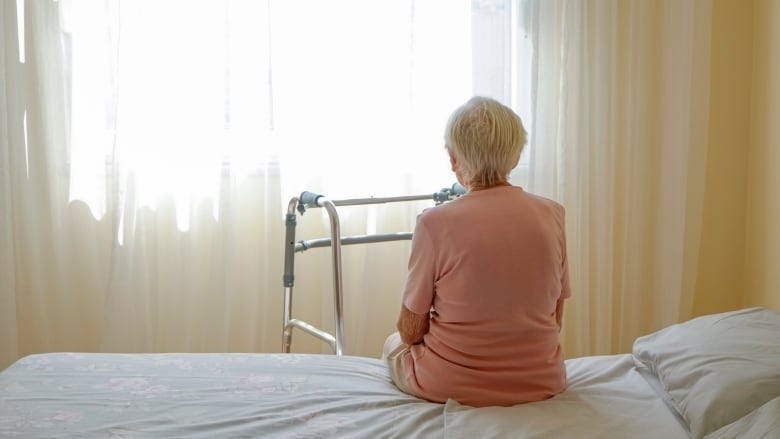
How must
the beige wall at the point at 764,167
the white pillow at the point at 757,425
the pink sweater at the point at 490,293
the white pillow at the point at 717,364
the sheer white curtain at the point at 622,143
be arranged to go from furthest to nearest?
the sheer white curtain at the point at 622,143 → the beige wall at the point at 764,167 → the pink sweater at the point at 490,293 → the white pillow at the point at 717,364 → the white pillow at the point at 757,425

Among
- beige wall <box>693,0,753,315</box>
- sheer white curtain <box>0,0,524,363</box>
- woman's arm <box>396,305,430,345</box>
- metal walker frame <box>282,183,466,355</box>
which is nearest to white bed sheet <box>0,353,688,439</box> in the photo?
woman's arm <box>396,305,430,345</box>

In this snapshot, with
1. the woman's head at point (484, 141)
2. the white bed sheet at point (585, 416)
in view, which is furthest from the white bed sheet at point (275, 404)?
the woman's head at point (484, 141)

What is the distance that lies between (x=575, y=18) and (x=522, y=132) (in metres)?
1.44

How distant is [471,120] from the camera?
1.78 m

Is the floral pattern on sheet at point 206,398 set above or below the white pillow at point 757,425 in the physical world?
below

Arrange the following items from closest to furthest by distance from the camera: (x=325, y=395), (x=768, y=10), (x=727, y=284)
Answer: (x=325, y=395) → (x=768, y=10) → (x=727, y=284)

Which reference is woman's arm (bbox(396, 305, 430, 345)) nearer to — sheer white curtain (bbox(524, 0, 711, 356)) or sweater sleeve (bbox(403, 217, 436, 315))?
sweater sleeve (bbox(403, 217, 436, 315))

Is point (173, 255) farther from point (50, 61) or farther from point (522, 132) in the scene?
point (522, 132)

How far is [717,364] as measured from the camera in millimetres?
1628

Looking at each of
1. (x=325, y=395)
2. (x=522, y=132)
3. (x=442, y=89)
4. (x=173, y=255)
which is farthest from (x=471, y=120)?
(x=173, y=255)

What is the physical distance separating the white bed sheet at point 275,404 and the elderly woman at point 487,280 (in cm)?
7

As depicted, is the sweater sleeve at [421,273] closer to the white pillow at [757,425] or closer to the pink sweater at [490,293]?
the pink sweater at [490,293]

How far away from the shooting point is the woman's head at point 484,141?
1771mm

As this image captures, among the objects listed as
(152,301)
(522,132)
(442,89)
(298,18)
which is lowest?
(152,301)
